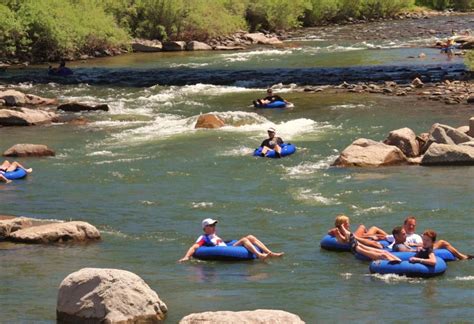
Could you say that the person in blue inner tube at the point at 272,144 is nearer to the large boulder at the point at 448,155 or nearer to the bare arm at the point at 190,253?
the large boulder at the point at 448,155

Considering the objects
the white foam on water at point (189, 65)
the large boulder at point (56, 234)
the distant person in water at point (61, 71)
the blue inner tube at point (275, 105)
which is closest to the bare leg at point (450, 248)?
the large boulder at point (56, 234)

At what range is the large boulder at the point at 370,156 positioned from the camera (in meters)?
29.3

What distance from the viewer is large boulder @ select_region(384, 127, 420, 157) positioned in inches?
1200

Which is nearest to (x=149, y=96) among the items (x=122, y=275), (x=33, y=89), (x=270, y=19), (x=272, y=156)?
(x=33, y=89)

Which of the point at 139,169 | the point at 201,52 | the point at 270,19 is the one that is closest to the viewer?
the point at 139,169

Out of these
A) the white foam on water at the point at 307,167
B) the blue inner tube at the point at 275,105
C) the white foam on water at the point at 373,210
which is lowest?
the blue inner tube at the point at 275,105

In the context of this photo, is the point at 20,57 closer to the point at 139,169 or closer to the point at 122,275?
the point at 139,169

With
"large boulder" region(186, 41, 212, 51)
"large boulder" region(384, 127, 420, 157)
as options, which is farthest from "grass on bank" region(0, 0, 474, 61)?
"large boulder" region(384, 127, 420, 157)

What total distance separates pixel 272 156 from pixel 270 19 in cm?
5779

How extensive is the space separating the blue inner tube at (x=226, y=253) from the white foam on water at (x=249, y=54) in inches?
1675

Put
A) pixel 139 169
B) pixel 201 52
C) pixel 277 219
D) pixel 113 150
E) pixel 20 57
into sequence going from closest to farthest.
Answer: pixel 277 219
pixel 139 169
pixel 113 150
pixel 20 57
pixel 201 52

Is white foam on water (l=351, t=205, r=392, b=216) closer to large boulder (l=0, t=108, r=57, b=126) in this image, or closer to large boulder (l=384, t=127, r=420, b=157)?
large boulder (l=384, t=127, r=420, b=157)

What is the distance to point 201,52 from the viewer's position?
229 feet

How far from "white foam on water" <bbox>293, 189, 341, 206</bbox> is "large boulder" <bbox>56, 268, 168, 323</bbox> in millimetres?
9643
